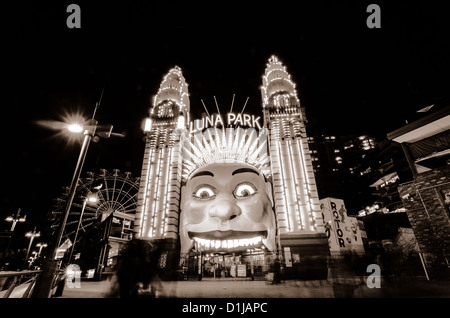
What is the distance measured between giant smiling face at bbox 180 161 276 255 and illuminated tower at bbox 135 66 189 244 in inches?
71.7

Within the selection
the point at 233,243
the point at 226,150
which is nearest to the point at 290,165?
the point at 226,150

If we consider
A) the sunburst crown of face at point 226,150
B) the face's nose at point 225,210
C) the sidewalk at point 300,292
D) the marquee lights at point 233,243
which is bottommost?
the sidewalk at point 300,292

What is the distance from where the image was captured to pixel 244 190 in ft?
51.3

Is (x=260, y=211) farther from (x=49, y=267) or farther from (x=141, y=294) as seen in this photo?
(x=49, y=267)

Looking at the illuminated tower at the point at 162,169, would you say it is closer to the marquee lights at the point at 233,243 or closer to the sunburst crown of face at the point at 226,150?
the sunburst crown of face at the point at 226,150

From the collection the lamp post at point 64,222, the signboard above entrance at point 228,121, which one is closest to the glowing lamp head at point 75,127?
the lamp post at point 64,222

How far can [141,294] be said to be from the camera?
7.27 meters

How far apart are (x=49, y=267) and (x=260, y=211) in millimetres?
10766

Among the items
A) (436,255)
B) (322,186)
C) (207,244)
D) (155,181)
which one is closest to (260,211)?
(207,244)

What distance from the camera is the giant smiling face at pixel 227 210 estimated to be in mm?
14586

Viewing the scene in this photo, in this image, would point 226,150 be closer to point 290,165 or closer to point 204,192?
point 204,192

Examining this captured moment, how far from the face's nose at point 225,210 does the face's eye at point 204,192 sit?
98 centimetres

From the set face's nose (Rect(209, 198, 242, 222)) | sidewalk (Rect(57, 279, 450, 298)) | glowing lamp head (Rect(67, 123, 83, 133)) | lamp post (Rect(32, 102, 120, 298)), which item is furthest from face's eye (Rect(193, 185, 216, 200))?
glowing lamp head (Rect(67, 123, 83, 133))
